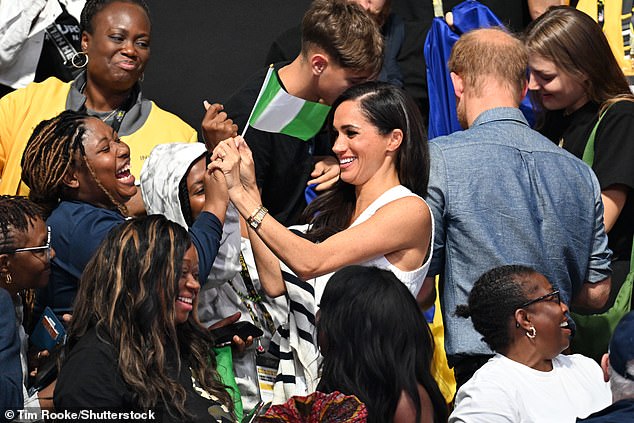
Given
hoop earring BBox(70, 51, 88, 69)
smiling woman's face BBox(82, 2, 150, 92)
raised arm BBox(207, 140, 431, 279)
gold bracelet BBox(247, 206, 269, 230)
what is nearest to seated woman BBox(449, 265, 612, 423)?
raised arm BBox(207, 140, 431, 279)

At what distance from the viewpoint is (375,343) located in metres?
3.30

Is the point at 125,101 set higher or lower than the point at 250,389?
higher

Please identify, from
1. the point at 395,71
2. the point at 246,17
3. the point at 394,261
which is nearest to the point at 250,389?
the point at 394,261

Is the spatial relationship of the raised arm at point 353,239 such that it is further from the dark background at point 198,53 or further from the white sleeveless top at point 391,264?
the dark background at point 198,53

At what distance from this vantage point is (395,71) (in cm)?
568

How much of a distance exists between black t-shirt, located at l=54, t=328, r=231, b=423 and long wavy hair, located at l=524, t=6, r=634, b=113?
85.6 inches

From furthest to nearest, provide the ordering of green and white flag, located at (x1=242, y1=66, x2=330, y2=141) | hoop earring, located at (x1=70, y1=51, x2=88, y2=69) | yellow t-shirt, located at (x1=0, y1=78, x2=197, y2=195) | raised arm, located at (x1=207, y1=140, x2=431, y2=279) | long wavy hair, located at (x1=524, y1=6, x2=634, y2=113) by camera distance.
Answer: hoop earring, located at (x1=70, y1=51, x2=88, y2=69) < yellow t-shirt, located at (x1=0, y1=78, x2=197, y2=195) < long wavy hair, located at (x1=524, y1=6, x2=634, y2=113) < green and white flag, located at (x1=242, y1=66, x2=330, y2=141) < raised arm, located at (x1=207, y1=140, x2=431, y2=279)

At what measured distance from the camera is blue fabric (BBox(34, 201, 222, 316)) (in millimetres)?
4027

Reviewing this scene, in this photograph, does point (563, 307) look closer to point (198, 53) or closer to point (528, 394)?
point (528, 394)

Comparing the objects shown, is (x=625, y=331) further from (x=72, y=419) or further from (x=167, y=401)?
(x=72, y=419)

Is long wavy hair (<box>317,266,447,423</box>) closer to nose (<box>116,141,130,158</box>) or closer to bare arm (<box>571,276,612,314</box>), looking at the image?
bare arm (<box>571,276,612,314</box>)

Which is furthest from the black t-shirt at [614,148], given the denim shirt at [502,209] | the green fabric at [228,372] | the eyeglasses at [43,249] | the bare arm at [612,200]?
the eyeglasses at [43,249]

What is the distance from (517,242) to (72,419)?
1.66 meters

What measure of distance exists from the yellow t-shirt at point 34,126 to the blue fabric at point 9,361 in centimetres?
160
